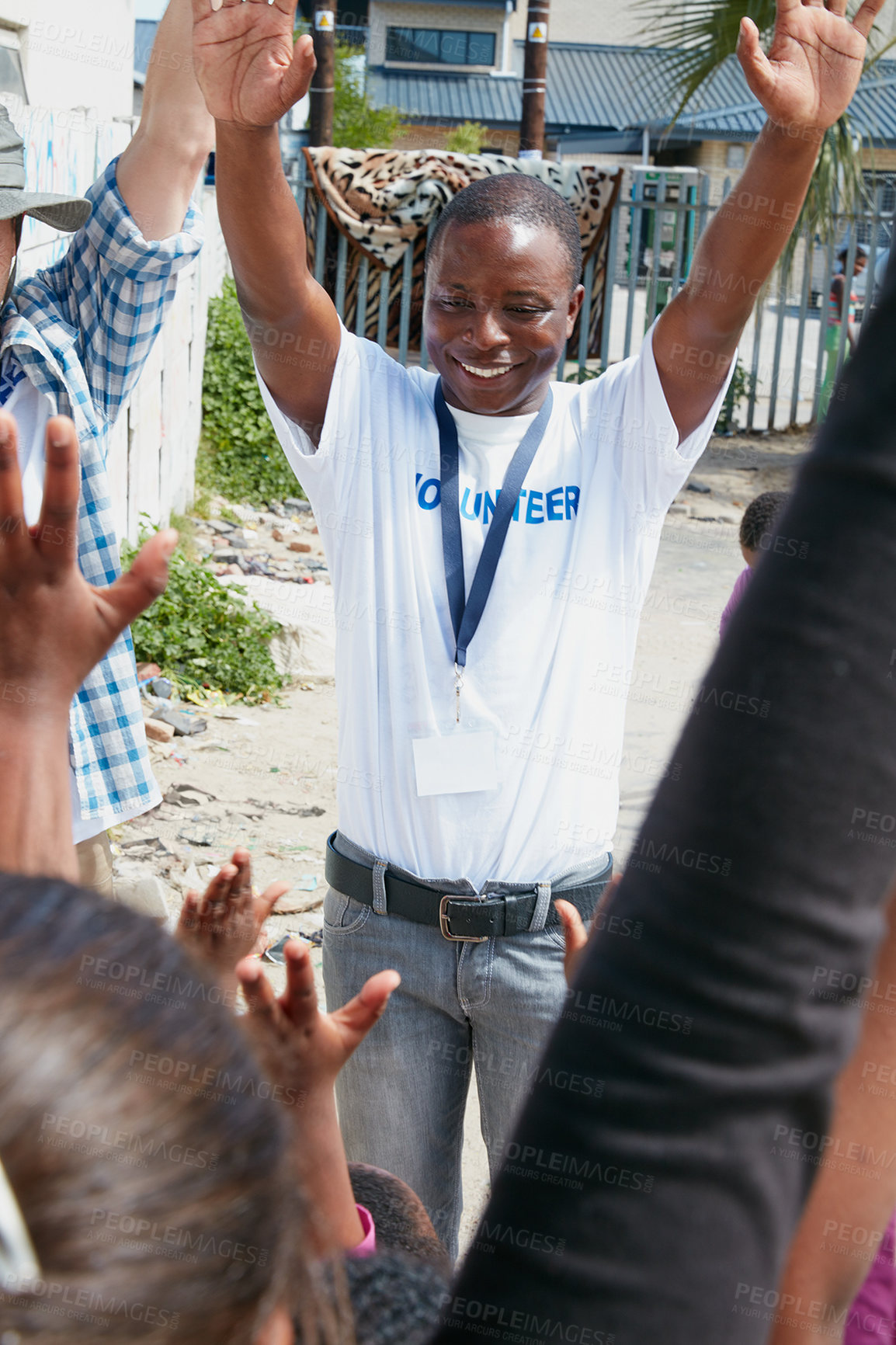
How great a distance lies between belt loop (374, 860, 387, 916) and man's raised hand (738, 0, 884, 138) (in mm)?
1276

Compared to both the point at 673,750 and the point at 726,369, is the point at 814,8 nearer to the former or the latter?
the point at 726,369

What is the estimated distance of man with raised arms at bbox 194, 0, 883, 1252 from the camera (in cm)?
195

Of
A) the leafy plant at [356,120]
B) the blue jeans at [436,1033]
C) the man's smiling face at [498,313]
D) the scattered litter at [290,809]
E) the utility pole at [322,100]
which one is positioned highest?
the leafy plant at [356,120]

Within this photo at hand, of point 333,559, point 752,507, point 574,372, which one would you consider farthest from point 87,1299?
point 574,372

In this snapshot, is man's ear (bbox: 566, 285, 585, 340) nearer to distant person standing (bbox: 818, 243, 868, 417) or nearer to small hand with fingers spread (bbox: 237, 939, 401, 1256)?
small hand with fingers spread (bbox: 237, 939, 401, 1256)

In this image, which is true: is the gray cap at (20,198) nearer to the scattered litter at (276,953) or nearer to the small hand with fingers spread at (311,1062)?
the small hand with fingers spread at (311,1062)

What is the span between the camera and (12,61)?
3846 millimetres

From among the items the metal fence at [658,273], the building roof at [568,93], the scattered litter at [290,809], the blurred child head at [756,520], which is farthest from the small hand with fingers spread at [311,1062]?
the building roof at [568,93]

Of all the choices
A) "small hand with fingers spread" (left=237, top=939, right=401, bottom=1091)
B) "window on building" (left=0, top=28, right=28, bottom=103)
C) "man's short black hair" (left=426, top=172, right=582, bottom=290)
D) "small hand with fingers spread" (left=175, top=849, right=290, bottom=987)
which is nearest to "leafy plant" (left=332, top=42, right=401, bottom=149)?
"window on building" (left=0, top=28, right=28, bottom=103)

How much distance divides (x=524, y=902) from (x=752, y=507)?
178 cm

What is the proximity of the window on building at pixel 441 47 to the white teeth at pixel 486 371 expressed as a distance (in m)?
37.9

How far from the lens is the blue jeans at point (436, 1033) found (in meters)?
1.97

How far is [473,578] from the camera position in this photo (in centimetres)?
202

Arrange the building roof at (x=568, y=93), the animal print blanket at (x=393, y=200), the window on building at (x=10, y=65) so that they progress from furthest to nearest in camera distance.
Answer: the building roof at (x=568, y=93) < the animal print blanket at (x=393, y=200) < the window on building at (x=10, y=65)
